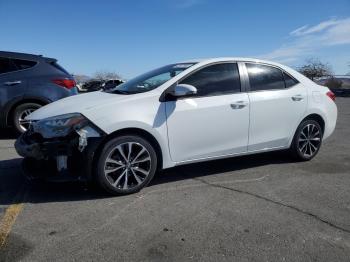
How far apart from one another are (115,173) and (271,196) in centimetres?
178

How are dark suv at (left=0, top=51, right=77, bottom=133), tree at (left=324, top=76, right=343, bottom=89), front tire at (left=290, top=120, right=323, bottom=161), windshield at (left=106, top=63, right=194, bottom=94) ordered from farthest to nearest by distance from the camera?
tree at (left=324, top=76, right=343, bottom=89) → dark suv at (left=0, top=51, right=77, bottom=133) → front tire at (left=290, top=120, right=323, bottom=161) → windshield at (left=106, top=63, right=194, bottom=94)

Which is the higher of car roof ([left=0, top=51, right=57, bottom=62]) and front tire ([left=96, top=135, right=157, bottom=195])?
car roof ([left=0, top=51, right=57, bottom=62])

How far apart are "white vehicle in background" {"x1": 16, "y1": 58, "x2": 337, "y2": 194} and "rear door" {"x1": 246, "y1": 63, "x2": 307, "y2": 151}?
0.01 meters

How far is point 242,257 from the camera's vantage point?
2949 millimetres

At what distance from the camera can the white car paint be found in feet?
14.3

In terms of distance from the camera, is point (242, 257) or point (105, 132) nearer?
point (242, 257)

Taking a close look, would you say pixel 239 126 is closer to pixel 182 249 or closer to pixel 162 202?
pixel 162 202

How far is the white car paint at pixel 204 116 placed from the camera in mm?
4344

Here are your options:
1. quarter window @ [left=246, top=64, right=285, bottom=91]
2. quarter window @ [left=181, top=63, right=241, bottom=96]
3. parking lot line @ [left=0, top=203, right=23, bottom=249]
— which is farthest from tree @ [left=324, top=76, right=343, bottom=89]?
parking lot line @ [left=0, top=203, right=23, bottom=249]

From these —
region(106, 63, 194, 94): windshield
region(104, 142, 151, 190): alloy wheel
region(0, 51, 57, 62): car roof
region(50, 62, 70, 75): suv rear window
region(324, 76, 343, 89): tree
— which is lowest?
region(324, 76, 343, 89): tree

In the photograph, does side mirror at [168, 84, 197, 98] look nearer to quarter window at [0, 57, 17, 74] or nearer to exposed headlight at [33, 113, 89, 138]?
exposed headlight at [33, 113, 89, 138]

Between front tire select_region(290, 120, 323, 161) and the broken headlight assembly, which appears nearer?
the broken headlight assembly

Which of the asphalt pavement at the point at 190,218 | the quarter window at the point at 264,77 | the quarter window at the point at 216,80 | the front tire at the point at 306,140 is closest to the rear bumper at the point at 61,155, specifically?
the asphalt pavement at the point at 190,218

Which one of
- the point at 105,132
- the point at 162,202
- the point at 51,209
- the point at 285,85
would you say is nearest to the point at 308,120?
the point at 285,85
